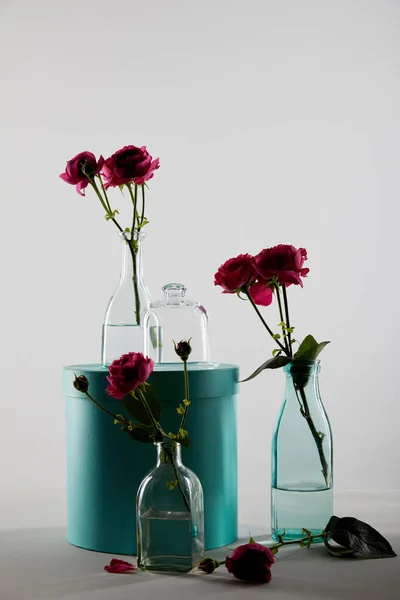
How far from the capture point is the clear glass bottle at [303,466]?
1154mm

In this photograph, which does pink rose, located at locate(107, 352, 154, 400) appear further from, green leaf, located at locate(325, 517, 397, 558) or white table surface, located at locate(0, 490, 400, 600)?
green leaf, located at locate(325, 517, 397, 558)

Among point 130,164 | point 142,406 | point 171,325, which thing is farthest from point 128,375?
point 130,164

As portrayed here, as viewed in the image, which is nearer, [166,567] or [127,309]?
[166,567]

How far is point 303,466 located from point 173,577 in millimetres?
257

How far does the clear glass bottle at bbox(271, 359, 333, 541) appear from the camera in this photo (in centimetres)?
115

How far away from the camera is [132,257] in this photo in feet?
4.09

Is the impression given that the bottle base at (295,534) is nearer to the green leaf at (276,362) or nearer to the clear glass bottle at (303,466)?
the clear glass bottle at (303,466)

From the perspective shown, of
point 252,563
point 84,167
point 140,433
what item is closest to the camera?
point 252,563

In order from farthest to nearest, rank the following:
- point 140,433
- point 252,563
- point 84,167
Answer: point 84,167, point 140,433, point 252,563

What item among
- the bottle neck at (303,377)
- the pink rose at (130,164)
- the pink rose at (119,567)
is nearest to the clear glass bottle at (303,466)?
the bottle neck at (303,377)

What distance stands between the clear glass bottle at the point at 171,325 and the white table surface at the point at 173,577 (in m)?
0.30

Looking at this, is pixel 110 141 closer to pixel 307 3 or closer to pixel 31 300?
pixel 31 300

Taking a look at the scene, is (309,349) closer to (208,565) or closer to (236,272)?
(236,272)

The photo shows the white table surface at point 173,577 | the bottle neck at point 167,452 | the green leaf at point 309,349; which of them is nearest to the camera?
the white table surface at point 173,577
